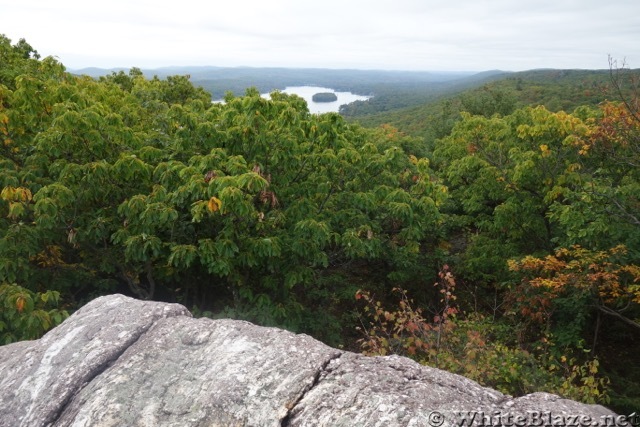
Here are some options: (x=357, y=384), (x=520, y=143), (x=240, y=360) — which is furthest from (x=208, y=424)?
(x=520, y=143)

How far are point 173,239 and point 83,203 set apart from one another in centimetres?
204

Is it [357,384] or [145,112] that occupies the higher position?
[145,112]

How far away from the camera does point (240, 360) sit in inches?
155

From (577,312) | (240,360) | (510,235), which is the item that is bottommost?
(577,312)

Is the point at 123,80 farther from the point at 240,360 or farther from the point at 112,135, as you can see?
the point at 240,360

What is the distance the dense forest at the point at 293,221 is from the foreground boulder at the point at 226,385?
8.79 ft

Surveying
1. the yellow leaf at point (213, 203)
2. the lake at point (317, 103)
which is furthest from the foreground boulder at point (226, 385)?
the lake at point (317, 103)

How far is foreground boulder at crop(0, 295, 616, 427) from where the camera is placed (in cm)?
335

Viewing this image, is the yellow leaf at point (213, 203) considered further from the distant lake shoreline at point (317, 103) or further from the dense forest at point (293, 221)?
the distant lake shoreline at point (317, 103)

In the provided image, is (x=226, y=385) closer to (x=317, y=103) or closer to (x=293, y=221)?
(x=293, y=221)

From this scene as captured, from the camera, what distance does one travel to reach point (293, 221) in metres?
8.86

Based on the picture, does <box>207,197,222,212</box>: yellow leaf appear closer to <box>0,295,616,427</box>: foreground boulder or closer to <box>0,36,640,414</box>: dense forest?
<box>0,36,640,414</box>: dense forest

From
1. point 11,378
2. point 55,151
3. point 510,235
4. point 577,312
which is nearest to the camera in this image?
point 11,378

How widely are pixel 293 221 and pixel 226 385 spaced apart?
5.28 metres
